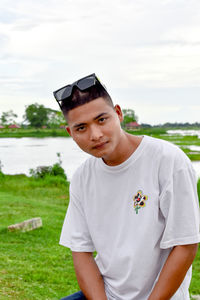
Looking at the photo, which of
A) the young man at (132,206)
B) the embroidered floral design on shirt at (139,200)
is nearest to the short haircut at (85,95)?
the young man at (132,206)

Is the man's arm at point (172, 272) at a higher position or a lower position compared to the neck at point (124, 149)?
lower

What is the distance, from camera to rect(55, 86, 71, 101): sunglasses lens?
5.34 ft

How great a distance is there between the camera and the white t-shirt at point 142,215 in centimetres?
155

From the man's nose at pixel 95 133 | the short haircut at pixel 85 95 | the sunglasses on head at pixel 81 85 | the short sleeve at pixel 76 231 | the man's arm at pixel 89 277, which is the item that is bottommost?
the man's arm at pixel 89 277

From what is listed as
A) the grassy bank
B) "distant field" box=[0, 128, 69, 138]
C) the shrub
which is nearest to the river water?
the shrub

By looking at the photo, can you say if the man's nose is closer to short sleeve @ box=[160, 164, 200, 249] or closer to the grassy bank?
short sleeve @ box=[160, 164, 200, 249]

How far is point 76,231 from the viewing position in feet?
6.06

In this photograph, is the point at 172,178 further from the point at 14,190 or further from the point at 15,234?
the point at 14,190

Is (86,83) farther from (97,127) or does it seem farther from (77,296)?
(77,296)

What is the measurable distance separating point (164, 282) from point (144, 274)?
9cm

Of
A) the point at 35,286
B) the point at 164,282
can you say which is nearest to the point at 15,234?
the point at 35,286

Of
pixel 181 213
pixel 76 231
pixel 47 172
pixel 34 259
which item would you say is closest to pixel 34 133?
pixel 47 172

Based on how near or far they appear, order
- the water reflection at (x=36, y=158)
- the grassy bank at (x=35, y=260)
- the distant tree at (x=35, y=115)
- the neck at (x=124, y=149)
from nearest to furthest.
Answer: the neck at (x=124, y=149), the grassy bank at (x=35, y=260), the water reflection at (x=36, y=158), the distant tree at (x=35, y=115)

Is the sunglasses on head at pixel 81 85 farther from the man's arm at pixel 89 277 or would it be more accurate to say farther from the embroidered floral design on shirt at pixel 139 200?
the man's arm at pixel 89 277
